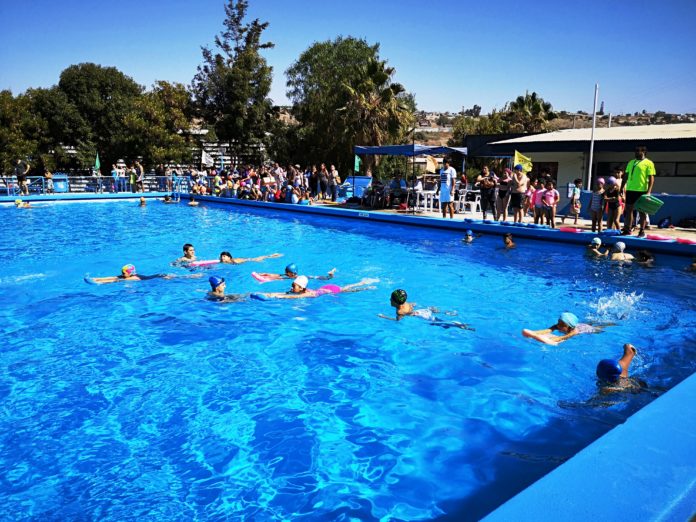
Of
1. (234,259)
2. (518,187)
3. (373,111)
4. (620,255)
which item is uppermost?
Result: (373,111)

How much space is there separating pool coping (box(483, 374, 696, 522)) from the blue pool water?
1197 mm

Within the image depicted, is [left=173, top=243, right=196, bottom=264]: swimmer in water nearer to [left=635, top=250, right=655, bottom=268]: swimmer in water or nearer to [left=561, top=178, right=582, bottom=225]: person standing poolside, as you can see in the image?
[left=635, top=250, right=655, bottom=268]: swimmer in water

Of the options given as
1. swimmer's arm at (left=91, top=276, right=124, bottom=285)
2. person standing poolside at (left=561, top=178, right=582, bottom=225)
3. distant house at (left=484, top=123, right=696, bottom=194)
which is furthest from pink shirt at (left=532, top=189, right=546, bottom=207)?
swimmer's arm at (left=91, top=276, right=124, bottom=285)

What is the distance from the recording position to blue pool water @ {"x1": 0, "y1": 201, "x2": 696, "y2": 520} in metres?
3.89

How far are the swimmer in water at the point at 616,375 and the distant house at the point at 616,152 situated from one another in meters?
13.8

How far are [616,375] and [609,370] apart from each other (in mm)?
88

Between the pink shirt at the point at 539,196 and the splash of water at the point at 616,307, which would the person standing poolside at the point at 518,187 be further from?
the splash of water at the point at 616,307

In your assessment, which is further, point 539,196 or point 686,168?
point 686,168

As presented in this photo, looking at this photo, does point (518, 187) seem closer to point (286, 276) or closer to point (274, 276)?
point (286, 276)

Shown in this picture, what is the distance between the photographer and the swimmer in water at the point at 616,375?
508 cm

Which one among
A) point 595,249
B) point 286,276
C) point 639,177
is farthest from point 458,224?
point 286,276

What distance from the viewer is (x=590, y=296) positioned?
861 centimetres

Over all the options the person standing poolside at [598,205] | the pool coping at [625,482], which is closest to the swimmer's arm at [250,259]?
the person standing poolside at [598,205]

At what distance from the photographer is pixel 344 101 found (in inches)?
1118
